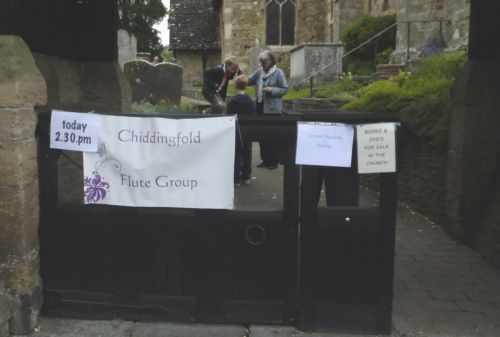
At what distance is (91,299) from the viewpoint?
4520mm

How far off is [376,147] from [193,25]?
39.2m

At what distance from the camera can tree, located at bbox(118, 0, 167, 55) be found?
51.3 meters

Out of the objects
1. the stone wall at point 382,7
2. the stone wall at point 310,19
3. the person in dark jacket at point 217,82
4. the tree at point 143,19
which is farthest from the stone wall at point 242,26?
the person in dark jacket at point 217,82

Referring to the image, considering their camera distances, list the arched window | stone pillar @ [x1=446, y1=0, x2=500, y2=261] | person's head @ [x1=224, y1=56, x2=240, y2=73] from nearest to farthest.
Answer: stone pillar @ [x1=446, y1=0, x2=500, y2=261] < person's head @ [x1=224, y1=56, x2=240, y2=73] < the arched window

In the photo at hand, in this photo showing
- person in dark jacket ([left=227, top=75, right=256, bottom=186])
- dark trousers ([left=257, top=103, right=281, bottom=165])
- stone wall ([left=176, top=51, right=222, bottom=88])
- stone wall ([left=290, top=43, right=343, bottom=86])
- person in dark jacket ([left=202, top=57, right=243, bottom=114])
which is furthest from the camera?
stone wall ([left=176, top=51, right=222, bottom=88])

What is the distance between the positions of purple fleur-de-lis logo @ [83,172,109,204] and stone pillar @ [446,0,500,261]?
426 cm

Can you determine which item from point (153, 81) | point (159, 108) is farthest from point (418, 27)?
point (159, 108)

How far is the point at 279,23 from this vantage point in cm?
3294

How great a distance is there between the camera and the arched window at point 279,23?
108 feet

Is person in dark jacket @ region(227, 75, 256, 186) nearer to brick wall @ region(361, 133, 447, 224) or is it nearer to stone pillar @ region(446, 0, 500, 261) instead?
brick wall @ region(361, 133, 447, 224)

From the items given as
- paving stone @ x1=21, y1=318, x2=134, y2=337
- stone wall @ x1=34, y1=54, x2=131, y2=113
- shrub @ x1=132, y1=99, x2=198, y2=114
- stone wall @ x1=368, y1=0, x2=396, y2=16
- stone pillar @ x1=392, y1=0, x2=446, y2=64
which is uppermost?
stone wall @ x1=368, y1=0, x2=396, y2=16

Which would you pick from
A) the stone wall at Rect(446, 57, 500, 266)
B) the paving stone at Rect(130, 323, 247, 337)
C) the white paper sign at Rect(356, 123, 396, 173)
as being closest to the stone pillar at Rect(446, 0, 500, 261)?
the stone wall at Rect(446, 57, 500, 266)

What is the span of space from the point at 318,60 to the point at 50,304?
14.6m

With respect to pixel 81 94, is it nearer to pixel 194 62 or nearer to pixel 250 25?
pixel 250 25
